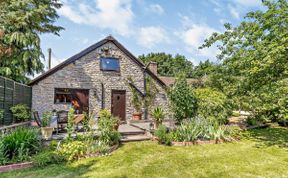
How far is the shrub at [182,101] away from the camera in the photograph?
418 inches

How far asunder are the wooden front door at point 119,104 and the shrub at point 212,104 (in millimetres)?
5723

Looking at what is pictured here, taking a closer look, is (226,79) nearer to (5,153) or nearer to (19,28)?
(5,153)

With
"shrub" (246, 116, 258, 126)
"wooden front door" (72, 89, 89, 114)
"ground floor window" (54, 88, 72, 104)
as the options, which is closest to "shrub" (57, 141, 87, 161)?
"wooden front door" (72, 89, 89, 114)

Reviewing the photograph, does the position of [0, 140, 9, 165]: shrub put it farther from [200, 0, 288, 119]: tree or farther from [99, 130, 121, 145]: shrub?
[200, 0, 288, 119]: tree

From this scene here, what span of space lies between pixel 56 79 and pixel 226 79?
36.3 ft

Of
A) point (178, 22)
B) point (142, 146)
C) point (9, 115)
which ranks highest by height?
point (178, 22)

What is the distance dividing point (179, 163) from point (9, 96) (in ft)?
28.0

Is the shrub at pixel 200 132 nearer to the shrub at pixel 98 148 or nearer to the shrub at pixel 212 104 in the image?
the shrub at pixel 212 104

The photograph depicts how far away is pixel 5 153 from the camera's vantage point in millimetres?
5941

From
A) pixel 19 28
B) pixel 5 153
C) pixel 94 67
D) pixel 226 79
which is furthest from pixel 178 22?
pixel 19 28

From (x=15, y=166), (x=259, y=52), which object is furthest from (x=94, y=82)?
(x=259, y=52)

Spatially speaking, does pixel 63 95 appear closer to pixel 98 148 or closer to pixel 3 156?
pixel 98 148

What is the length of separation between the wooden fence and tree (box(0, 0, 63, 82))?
22.2 ft

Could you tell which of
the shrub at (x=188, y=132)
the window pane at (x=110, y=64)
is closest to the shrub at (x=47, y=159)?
the shrub at (x=188, y=132)
